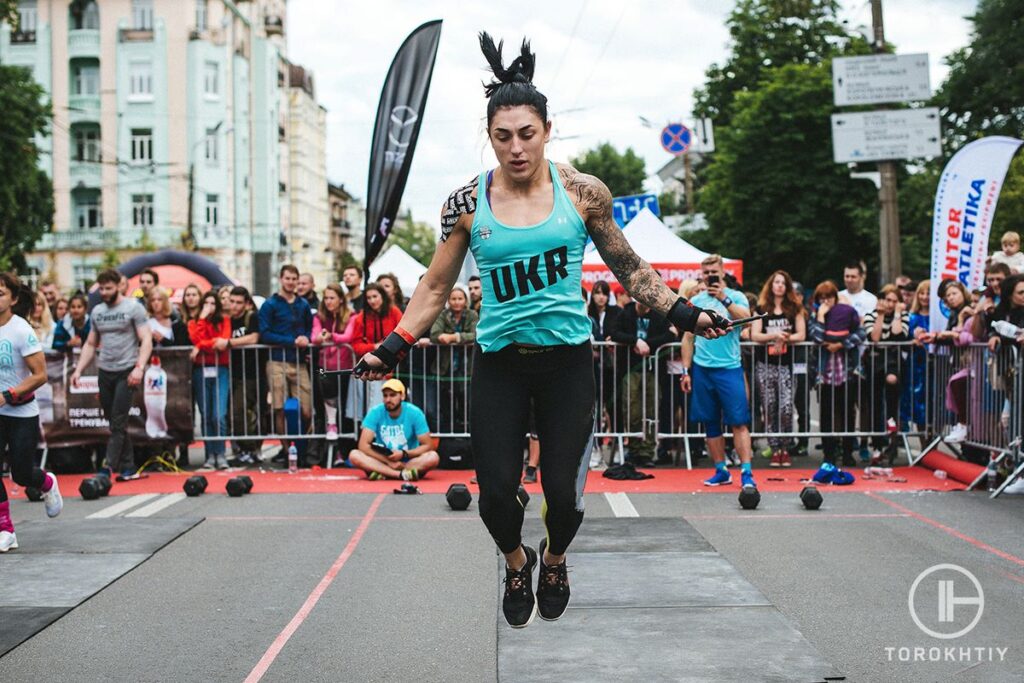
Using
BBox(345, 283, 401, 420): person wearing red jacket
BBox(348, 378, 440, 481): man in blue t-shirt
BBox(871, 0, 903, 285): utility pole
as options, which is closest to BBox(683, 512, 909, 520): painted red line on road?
BBox(348, 378, 440, 481): man in blue t-shirt

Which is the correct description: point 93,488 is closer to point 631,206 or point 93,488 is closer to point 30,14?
point 631,206

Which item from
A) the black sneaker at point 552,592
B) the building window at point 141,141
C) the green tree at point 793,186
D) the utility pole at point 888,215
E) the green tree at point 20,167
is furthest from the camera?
the building window at point 141,141

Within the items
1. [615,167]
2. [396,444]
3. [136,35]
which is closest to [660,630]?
[396,444]

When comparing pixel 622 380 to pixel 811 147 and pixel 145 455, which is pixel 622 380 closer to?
pixel 145 455

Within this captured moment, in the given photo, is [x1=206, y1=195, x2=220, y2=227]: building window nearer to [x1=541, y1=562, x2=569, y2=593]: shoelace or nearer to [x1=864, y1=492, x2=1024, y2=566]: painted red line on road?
[x1=864, y1=492, x2=1024, y2=566]: painted red line on road

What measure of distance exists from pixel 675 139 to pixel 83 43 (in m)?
39.4

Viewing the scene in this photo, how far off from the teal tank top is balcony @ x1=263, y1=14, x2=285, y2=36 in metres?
78.2

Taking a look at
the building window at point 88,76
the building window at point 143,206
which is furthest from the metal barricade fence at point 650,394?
the building window at point 88,76

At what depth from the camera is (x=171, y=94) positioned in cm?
6331

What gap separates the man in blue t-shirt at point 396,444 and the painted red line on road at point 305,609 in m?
2.13

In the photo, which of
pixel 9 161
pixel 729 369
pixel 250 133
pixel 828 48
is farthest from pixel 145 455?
pixel 250 133

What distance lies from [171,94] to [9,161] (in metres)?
31.5

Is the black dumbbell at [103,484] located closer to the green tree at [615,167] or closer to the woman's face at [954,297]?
the woman's face at [954,297]

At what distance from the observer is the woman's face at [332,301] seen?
44.7ft
